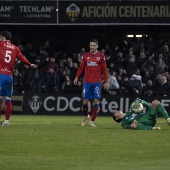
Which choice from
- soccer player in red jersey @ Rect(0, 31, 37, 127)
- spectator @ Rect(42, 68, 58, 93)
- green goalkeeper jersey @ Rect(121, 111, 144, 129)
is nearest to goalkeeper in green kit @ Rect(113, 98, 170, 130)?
green goalkeeper jersey @ Rect(121, 111, 144, 129)

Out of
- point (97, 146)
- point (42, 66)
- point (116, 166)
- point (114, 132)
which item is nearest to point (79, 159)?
point (116, 166)

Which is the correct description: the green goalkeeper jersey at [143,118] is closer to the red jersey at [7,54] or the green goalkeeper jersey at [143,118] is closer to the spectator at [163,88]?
the red jersey at [7,54]

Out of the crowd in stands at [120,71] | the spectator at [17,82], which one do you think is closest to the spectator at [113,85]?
the crowd in stands at [120,71]

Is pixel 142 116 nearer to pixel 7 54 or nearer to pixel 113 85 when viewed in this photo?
pixel 7 54

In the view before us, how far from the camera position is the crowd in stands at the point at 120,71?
100ft

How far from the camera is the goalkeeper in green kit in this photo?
1741 cm

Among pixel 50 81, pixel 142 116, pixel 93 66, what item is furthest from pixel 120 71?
pixel 142 116

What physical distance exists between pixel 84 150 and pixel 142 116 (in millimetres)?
5420

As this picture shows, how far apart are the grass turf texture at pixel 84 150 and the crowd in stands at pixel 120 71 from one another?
1393cm

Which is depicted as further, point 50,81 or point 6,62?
point 50,81

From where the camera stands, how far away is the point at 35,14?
34438 millimetres

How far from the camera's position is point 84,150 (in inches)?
492

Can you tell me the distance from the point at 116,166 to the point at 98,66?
992 cm

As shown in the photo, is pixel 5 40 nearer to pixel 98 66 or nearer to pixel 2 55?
pixel 2 55
